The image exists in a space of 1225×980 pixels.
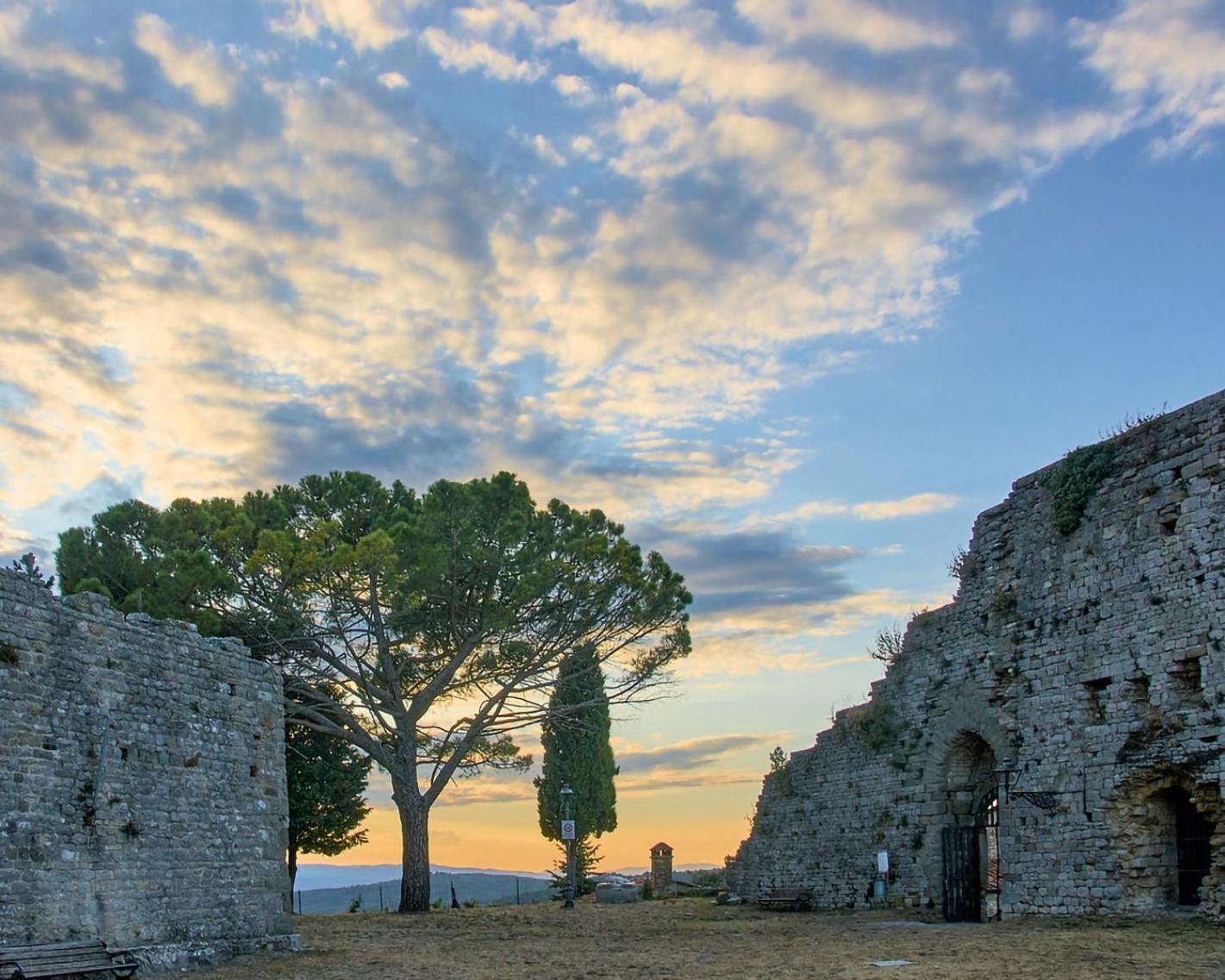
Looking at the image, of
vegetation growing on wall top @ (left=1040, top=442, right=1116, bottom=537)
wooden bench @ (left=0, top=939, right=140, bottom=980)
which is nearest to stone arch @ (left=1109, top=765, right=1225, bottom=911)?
vegetation growing on wall top @ (left=1040, top=442, right=1116, bottom=537)

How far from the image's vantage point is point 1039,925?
1492 centimetres

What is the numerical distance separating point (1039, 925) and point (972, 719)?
12.0 feet

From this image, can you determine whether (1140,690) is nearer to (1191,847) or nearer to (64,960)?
(1191,847)

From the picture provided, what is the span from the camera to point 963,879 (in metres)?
17.6

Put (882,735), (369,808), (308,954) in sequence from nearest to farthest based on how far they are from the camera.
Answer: (308,954) → (882,735) → (369,808)

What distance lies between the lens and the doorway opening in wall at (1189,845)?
47.1 ft

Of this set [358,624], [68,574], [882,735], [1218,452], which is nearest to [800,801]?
[882,735]

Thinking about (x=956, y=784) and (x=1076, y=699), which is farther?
(x=956, y=784)

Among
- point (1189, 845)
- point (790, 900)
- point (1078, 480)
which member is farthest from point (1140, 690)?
point (790, 900)

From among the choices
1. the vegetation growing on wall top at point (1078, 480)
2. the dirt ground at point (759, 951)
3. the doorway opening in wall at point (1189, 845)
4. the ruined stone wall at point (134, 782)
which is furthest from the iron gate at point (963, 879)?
the ruined stone wall at point (134, 782)

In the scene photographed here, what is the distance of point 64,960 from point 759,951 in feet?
26.8

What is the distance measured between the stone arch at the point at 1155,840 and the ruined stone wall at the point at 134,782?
11.3 metres

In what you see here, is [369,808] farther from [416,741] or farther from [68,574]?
[68,574]

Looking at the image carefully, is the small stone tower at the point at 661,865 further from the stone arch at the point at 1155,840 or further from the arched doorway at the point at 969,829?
the stone arch at the point at 1155,840
